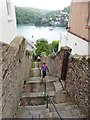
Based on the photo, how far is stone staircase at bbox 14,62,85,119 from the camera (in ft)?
25.3

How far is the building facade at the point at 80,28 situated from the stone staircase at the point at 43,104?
262 centimetres

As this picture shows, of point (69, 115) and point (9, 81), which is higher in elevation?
point (9, 81)

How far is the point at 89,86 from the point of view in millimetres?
6781

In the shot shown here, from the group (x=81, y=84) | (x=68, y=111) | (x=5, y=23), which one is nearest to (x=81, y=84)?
(x=81, y=84)

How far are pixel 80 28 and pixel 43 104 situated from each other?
6.25 meters

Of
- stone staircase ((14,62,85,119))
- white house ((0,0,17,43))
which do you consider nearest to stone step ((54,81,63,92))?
stone staircase ((14,62,85,119))

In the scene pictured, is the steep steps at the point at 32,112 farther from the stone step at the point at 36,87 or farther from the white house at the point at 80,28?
the white house at the point at 80,28

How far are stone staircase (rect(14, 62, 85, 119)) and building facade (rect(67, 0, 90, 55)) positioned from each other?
8.59ft

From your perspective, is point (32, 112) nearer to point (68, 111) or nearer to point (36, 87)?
point (68, 111)

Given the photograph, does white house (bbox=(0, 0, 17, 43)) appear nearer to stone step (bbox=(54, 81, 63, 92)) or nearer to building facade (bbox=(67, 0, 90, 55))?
stone step (bbox=(54, 81, 63, 92))

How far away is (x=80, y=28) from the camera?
14.2m

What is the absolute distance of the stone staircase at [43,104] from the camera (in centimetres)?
773

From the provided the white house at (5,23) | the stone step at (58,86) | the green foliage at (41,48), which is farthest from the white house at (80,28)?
the green foliage at (41,48)

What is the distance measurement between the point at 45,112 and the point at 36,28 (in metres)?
67.0
